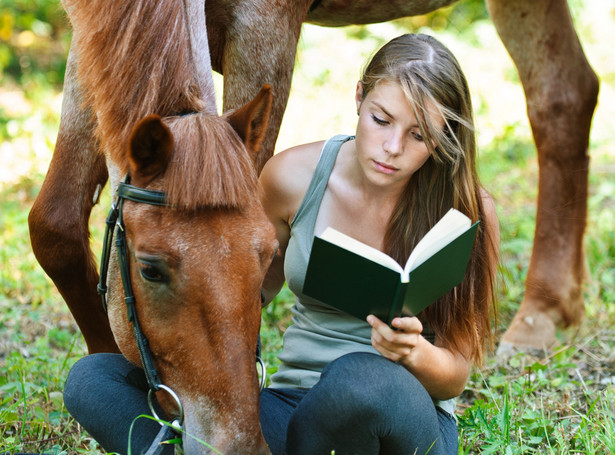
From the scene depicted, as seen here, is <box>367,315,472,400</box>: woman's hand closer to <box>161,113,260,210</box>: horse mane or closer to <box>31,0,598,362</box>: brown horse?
<box>161,113,260,210</box>: horse mane

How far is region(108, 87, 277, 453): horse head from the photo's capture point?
65.1 inches

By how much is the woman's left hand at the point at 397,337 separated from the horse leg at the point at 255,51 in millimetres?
937

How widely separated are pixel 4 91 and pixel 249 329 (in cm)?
695

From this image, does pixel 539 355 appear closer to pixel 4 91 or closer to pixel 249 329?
pixel 249 329

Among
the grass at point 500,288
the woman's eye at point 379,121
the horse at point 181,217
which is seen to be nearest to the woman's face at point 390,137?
the woman's eye at point 379,121

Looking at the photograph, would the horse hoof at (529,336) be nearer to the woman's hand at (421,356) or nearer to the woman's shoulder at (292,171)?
the woman's hand at (421,356)

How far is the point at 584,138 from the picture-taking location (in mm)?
3713

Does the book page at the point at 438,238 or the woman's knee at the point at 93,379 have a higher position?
the book page at the point at 438,238

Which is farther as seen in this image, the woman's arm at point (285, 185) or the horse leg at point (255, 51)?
the horse leg at point (255, 51)

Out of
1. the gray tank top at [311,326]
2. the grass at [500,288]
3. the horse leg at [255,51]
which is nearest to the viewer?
the gray tank top at [311,326]

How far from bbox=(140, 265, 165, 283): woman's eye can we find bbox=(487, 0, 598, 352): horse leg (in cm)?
243

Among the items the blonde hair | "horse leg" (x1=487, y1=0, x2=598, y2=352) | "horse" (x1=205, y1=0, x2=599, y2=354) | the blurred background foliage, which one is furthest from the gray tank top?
the blurred background foliage

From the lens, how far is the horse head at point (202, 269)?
5.42 ft

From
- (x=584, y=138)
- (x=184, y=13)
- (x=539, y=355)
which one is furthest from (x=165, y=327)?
(x=584, y=138)
